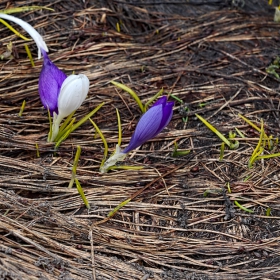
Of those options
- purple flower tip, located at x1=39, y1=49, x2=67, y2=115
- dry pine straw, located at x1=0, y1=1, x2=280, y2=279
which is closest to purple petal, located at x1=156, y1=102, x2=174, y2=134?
dry pine straw, located at x1=0, y1=1, x2=280, y2=279

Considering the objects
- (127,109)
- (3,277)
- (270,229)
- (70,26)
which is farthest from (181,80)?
(3,277)

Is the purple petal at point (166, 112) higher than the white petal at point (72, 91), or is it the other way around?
the white petal at point (72, 91)

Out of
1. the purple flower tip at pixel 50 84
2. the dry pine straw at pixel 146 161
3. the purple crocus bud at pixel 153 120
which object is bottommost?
the dry pine straw at pixel 146 161

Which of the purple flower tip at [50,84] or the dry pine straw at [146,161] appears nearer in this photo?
the dry pine straw at [146,161]

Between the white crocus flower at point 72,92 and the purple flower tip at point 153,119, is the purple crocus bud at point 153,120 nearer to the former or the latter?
the purple flower tip at point 153,119

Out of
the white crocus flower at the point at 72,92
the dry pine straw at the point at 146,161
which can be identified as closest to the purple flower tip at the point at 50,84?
the white crocus flower at the point at 72,92

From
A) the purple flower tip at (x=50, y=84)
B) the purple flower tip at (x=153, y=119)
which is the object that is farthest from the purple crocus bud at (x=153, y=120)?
the purple flower tip at (x=50, y=84)
